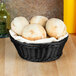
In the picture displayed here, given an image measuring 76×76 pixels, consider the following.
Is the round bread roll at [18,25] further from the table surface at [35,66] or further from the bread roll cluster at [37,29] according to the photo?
the table surface at [35,66]

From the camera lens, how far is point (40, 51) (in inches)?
39.7

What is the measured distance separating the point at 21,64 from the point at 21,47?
6 centimetres

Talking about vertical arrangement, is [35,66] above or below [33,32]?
below

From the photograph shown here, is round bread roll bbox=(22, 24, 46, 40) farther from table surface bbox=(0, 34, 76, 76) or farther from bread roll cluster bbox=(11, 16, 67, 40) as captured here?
table surface bbox=(0, 34, 76, 76)

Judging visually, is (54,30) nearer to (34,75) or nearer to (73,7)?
(34,75)

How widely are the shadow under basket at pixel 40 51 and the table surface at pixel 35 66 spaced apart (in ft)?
0.06

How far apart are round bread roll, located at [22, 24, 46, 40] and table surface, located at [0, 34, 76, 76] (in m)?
0.10

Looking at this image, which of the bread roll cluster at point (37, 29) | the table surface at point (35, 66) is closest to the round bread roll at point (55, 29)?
the bread roll cluster at point (37, 29)

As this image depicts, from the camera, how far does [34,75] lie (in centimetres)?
95

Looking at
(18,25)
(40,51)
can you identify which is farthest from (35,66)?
(18,25)

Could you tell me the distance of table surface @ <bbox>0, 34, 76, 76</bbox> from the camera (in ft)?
3.16

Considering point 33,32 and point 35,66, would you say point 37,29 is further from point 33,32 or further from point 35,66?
point 35,66

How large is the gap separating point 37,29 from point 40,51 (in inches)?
3.1

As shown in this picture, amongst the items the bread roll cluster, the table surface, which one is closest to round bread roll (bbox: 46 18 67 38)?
the bread roll cluster
